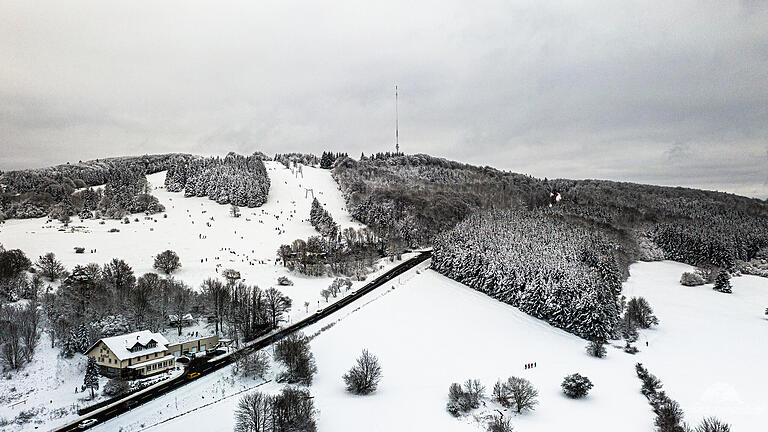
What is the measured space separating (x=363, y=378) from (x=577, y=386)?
71.7ft

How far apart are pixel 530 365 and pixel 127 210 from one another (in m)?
112

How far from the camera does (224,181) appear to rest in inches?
5522

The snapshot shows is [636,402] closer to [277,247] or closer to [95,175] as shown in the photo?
[277,247]

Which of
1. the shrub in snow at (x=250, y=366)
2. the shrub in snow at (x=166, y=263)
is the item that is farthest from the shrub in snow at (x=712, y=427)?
the shrub in snow at (x=166, y=263)

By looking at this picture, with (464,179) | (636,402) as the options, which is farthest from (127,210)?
(464,179)

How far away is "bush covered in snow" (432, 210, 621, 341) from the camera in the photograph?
6094 centimetres

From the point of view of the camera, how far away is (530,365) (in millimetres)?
49656

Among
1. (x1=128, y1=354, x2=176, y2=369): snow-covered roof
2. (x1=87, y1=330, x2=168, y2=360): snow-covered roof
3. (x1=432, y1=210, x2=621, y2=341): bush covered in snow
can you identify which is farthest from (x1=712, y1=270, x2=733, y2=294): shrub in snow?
(x1=87, y1=330, x2=168, y2=360): snow-covered roof

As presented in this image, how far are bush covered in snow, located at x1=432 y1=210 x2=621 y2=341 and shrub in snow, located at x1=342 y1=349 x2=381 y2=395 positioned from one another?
34.0 m

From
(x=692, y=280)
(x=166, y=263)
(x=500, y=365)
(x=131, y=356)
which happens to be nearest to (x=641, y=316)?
(x=500, y=365)

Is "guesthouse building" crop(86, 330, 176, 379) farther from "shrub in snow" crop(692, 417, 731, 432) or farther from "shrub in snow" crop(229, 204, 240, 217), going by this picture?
"shrub in snow" crop(229, 204, 240, 217)

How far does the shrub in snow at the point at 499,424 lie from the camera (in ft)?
113

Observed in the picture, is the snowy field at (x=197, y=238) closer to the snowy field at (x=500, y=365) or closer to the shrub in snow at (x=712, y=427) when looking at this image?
the snowy field at (x=500, y=365)

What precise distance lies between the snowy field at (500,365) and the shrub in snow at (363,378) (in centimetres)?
87
